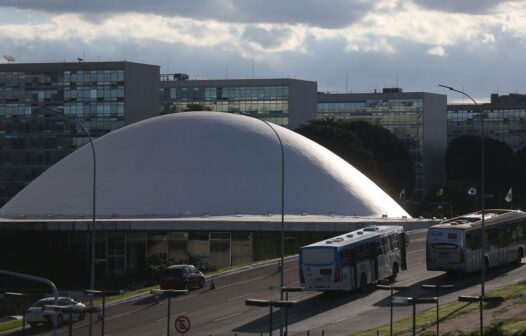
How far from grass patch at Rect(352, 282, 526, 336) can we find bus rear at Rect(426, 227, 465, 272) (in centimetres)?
561

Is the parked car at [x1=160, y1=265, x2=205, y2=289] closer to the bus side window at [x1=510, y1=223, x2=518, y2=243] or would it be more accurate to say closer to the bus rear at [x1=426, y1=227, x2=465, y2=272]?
the bus rear at [x1=426, y1=227, x2=465, y2=272]

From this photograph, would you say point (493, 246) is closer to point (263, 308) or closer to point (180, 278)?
point (263, 308)

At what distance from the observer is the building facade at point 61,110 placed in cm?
18312

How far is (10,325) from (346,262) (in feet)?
56.7

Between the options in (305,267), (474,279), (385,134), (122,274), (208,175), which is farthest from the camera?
(385,134)

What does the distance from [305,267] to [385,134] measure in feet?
413

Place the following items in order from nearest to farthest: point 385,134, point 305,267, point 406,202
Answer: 1. point 305,267
2. point 406,202
3. point 385,134

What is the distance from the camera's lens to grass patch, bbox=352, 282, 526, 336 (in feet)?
177

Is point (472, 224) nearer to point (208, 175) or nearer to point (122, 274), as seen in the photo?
point (122, 274)

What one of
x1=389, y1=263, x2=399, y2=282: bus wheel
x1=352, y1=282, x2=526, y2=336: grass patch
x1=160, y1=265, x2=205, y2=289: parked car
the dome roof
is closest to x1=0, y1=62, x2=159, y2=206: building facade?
the dome roof

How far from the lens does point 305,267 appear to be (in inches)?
2638

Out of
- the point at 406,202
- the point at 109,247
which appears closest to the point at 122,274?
the point at 109,247

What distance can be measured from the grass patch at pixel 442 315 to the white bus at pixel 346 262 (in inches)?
255

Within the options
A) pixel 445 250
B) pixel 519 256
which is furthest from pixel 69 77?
pixel 445 250
